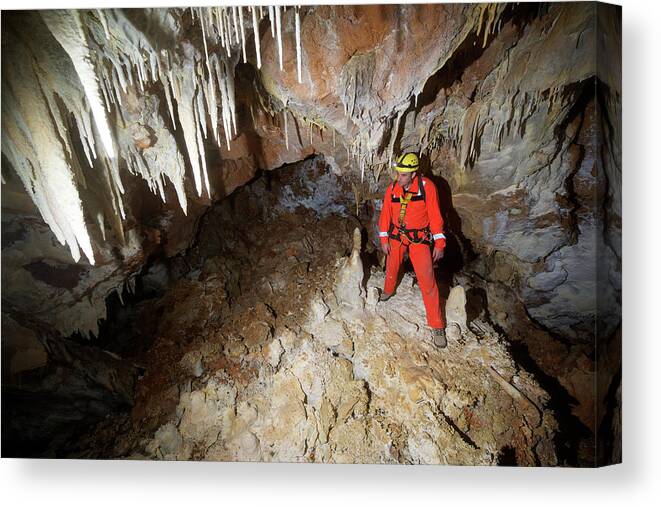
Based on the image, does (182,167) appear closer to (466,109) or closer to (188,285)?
(188,285)

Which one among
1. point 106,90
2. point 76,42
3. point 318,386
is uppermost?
point 76,42

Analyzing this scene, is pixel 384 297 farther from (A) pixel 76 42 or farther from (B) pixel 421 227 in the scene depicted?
(A) pixel 76 42

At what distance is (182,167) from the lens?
2.72m

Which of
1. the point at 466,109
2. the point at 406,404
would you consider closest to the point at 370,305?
the point at 406,404

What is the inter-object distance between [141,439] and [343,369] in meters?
1.70

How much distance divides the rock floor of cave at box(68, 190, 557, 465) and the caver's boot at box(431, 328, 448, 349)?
0.06 meters

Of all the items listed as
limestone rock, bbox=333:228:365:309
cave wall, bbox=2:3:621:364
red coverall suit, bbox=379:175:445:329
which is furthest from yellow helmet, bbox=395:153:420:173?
limestone rock, bbox=333:228:365:309

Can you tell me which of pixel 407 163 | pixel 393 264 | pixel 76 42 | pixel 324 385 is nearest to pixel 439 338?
pixel 393 264

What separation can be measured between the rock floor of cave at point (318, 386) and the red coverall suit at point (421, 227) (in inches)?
11.1

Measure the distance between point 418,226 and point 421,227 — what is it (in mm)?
27

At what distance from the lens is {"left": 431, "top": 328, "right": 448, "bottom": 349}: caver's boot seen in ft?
8.46

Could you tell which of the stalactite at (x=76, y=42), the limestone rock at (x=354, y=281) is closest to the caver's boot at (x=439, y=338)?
the limestone rock at (x=354, y=281)

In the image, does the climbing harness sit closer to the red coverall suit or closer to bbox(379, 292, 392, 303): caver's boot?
the red coverall suit

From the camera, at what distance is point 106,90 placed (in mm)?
2184
